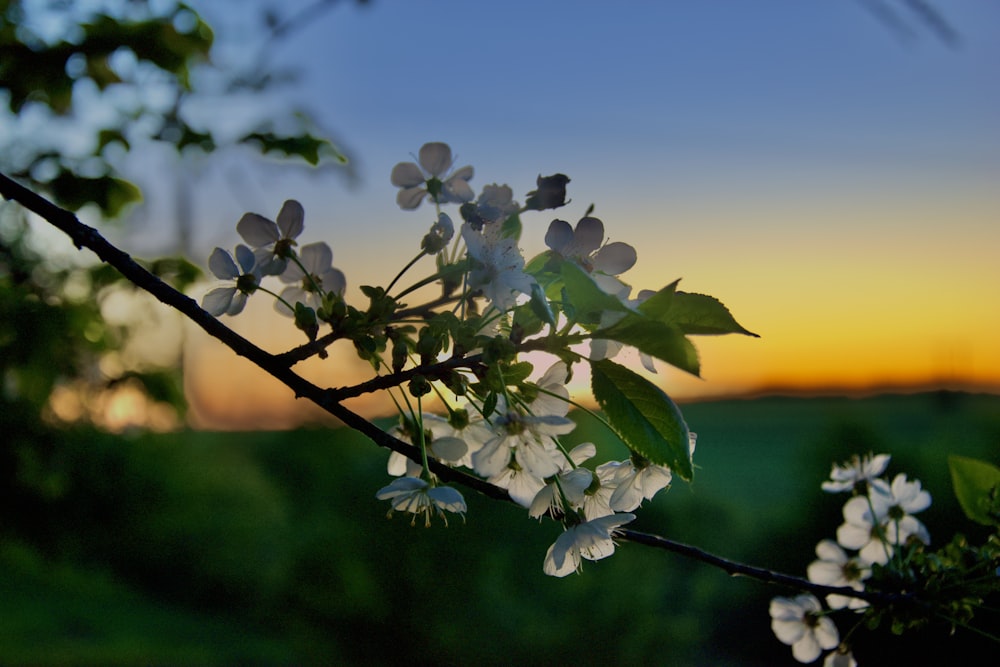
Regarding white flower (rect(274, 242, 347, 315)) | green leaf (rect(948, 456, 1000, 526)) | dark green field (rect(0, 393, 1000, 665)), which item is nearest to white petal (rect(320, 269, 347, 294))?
white flower (rect(274, 242, 347, 315))

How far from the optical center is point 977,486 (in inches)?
32.8

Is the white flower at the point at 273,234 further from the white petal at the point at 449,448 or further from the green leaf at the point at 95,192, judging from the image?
the green leaf at the point at 95,192

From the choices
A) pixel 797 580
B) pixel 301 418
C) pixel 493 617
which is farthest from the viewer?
pixel 301 418

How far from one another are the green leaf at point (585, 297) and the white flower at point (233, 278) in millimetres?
268

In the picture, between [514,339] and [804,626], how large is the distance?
0.67 meters

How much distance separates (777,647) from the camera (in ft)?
20.8

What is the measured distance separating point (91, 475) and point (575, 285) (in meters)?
6.92

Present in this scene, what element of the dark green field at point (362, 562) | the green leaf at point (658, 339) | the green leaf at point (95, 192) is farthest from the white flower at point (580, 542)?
the dark green field at point (362, 562)

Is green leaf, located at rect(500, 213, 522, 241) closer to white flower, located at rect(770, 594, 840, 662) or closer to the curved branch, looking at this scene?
the curved branch

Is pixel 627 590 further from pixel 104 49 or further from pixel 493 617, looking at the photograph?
pixel 104 49

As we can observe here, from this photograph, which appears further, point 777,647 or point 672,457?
point 777,647

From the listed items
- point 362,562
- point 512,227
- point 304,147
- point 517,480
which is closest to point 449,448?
point 517,480

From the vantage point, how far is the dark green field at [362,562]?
183 inches

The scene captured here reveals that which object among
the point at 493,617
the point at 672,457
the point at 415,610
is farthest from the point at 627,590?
the point at 672,457
